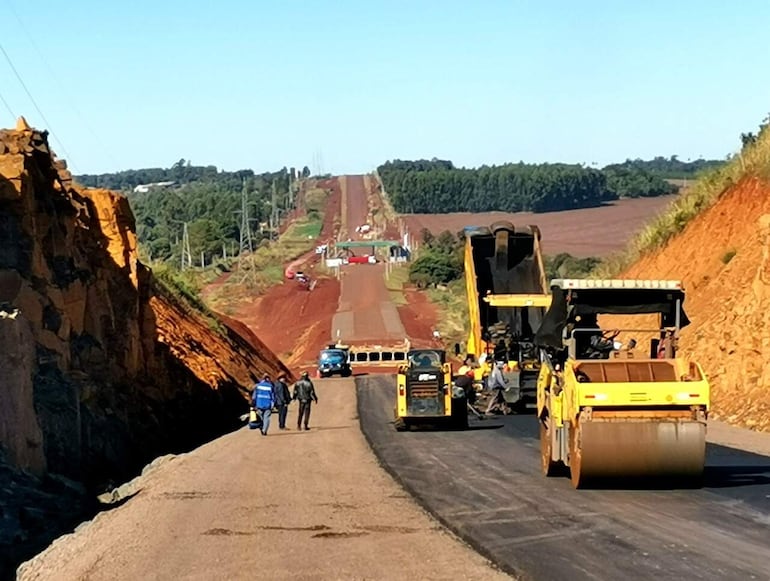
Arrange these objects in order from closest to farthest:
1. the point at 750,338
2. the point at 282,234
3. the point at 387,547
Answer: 1. the point at 387,547
2. the point at 750,338
3. the point at 282,234

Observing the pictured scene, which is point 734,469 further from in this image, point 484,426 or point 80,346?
point 80,346

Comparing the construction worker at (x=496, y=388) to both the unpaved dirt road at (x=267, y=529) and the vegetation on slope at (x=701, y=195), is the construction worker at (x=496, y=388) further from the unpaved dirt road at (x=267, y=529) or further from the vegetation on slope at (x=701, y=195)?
the vegetation on slope at (x=701, y=195)

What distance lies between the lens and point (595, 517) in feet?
50.3

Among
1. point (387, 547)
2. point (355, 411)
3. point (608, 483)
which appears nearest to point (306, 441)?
point (355, 411)

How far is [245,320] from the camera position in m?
105

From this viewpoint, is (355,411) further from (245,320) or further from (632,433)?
(245,320)

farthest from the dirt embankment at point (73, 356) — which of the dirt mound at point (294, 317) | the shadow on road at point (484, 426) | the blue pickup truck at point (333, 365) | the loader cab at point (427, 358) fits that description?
the dirt mound at point (294, 317)

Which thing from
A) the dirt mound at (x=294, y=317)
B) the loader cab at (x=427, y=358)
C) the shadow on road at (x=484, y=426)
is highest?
the loader cab at (x=427, y=358)

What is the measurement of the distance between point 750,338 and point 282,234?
470 feet

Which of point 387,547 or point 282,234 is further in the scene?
point 282,234

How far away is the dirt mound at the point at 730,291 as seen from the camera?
104 ft

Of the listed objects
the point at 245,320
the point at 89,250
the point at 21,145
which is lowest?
the point at 245,320

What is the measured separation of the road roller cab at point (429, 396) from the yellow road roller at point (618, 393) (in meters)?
10.6

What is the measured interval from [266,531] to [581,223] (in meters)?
133
